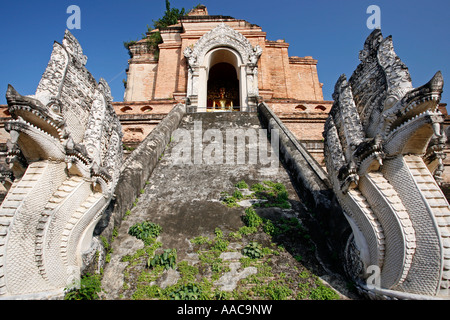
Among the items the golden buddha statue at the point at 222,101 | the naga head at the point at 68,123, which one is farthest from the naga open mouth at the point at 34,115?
the golden buddha statue at the point at 222,101

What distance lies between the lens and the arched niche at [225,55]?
39.4ft

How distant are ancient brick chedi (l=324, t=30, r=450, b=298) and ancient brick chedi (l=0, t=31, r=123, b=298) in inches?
123

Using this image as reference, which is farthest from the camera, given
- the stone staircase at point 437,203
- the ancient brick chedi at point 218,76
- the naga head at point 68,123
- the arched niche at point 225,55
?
the arched niche at point 225,55

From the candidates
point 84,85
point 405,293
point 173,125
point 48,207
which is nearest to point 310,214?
point 405,293

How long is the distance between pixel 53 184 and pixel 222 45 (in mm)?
11521

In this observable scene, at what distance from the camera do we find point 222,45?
42.4 ft

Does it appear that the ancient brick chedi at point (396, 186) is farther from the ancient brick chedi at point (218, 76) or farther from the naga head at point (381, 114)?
the ancient brick chedi at point (218, 76)

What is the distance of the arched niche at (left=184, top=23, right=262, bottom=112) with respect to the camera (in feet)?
39.4

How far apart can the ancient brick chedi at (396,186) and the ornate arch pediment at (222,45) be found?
955cm

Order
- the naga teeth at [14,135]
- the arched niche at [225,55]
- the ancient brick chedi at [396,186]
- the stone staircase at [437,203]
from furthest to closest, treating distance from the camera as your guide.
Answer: the arched niche at [225,55], the naga teeth at [14,135], the ancient brick chedi at [396,186], the stone staircase at [437,203]

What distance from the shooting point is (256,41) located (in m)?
14.8

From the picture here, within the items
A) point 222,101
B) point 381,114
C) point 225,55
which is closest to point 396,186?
point 381,114

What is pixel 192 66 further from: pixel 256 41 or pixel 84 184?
pixel 84 184

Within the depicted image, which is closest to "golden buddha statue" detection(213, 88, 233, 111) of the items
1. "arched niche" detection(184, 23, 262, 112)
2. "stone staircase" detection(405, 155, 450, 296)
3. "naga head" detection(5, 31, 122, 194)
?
"arched niche" detection(184, 23, 262, 112)
